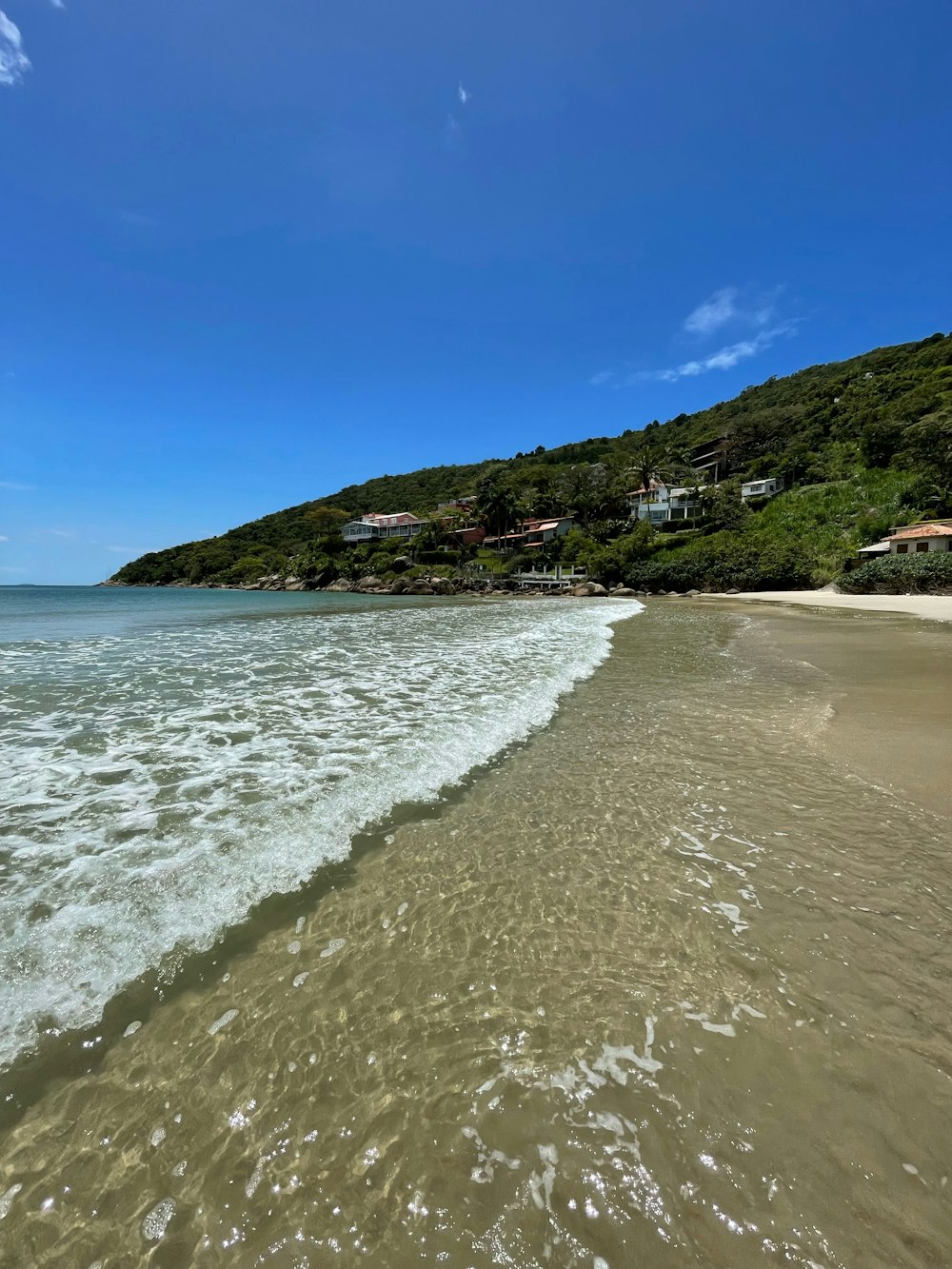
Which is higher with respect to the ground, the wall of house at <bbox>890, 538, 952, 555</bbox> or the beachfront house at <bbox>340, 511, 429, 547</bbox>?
the beachfront house at <bbox>340, 511, 429, 547</bbox>

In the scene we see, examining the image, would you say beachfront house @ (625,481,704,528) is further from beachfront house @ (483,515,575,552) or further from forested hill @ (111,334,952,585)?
beachfront house @ (483,515,575,552)

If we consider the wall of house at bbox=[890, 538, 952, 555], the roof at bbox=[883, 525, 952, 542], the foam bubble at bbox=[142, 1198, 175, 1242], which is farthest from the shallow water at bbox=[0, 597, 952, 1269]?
the roof at bbox=[883, 525, 952, 542]

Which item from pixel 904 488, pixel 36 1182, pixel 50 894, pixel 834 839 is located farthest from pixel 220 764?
pixel 904 488

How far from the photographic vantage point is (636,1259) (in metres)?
1.51

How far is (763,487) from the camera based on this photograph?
66.6 metres

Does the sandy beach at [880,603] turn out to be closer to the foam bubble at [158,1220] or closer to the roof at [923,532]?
the roof at [923,532]

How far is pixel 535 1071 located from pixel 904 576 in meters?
39.8

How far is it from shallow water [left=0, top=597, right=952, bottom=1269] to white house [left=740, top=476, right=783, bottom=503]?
236 feet

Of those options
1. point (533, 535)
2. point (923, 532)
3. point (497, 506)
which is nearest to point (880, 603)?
point (923, 532)

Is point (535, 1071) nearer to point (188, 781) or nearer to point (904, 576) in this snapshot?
point (188, 781)

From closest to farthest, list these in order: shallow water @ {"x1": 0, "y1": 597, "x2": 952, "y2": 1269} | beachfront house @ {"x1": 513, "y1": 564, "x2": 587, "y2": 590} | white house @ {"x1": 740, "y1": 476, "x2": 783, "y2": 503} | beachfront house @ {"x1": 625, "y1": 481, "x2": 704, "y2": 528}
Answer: shallow water @ {"x1": 0, "y1": 597, "x2": 952, "y2": 1269} → beachfront house @ {"x1": 513, "y1": 564, "x2": 587, "y2": 590} → white house @ {"x1": 740, "y1": 476, "x2": 783, "y2": 503} → beachfront house @ {"x1": 625, "y1": 481, "x2": 704, "y2": 528}

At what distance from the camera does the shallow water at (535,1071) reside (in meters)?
1.60

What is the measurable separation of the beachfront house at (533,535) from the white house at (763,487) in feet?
75.7

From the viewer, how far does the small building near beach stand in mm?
35281
